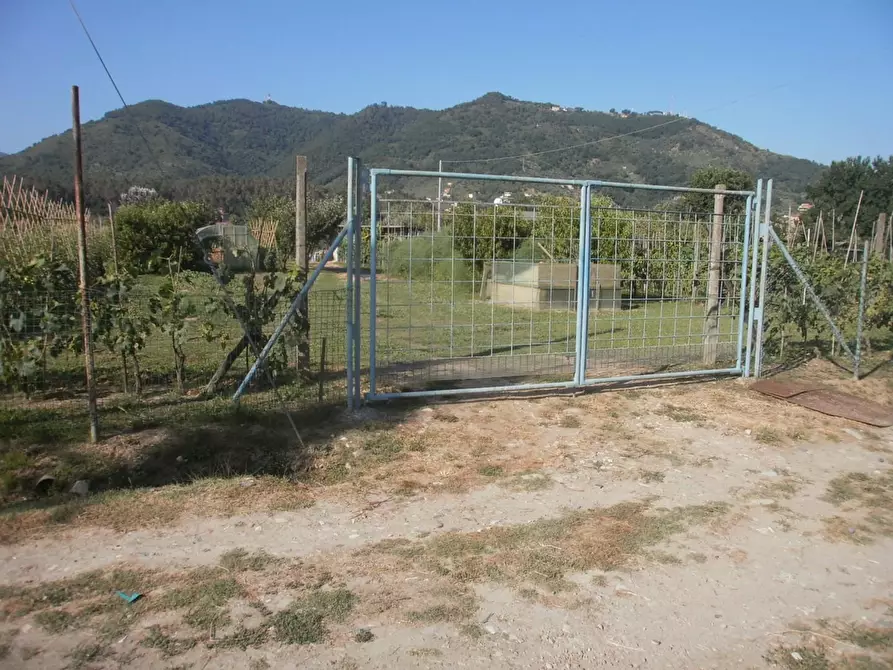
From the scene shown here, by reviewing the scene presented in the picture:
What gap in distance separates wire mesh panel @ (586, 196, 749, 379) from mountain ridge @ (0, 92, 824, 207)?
40.9 m

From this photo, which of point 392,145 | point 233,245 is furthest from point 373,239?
point 392,145

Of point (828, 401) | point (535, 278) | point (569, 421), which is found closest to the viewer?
point (569, 421)

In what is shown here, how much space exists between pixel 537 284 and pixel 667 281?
1.63 metres

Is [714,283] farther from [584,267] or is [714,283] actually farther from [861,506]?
[861,506]

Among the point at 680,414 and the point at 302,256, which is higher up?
the point at 302,256

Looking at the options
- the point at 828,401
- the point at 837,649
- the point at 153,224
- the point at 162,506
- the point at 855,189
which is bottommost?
the point at 837,649

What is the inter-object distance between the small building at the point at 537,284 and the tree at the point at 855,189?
127 ft

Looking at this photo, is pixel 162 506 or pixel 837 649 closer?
pixel 837 649

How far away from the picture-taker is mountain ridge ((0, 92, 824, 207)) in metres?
66.8

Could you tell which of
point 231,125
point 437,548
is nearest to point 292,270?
point 437,548

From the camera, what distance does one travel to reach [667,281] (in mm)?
8266

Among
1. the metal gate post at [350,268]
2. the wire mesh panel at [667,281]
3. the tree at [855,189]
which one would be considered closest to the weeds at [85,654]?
Answer: the metal gate post at [350,268]

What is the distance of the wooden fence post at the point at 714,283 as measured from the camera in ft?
27.7

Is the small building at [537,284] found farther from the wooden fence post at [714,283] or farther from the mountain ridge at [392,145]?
the mountain ridge at [392,145]
